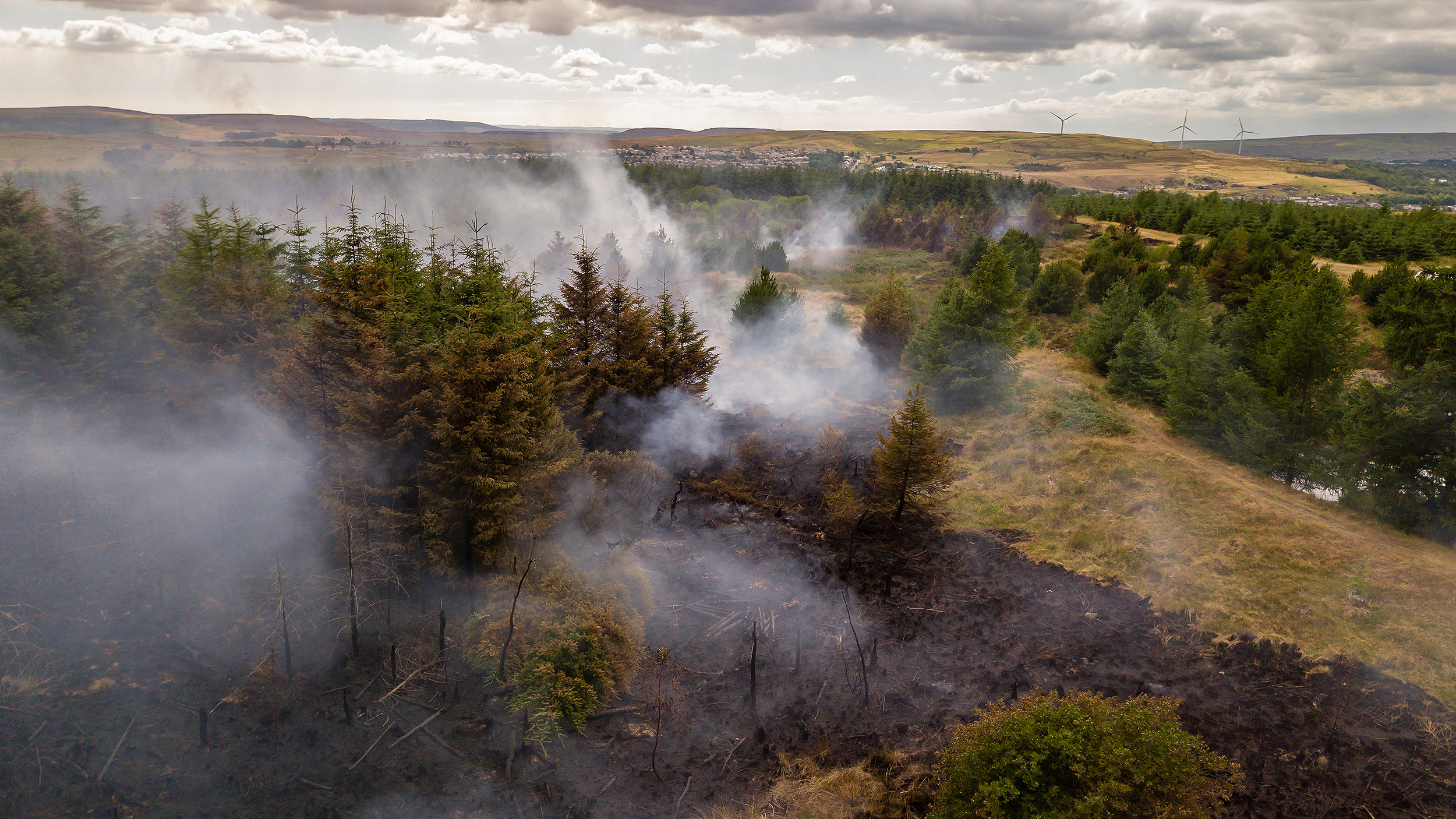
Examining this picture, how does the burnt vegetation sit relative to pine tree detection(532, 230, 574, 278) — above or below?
below

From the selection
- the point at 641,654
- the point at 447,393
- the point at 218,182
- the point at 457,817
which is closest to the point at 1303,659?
the point at 641,654

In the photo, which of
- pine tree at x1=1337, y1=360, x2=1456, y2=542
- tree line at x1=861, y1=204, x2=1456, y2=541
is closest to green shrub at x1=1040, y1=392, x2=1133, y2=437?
tree line at x1=861, y1=204, x2=1456, y2=541

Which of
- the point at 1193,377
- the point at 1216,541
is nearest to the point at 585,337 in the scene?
the point at 1216,541

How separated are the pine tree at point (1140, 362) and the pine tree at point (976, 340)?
5.06m

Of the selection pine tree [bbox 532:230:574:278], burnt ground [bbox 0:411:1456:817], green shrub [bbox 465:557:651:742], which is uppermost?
pine tree [bbox 532:230:574:278]

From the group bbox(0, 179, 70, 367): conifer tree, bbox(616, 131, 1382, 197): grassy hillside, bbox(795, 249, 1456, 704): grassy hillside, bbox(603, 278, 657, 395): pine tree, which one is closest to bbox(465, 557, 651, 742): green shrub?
bbox(603, 278, 657, 395): pine tree

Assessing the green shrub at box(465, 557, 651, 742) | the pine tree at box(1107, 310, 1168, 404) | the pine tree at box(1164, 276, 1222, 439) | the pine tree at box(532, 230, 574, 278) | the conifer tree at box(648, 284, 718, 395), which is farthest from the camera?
the pine tree at box(532, 230, 574, 278)

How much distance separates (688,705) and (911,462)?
11.4 metres

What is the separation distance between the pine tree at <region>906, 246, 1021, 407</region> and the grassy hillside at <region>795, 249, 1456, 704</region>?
59.4 inches

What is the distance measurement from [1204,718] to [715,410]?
23.0m

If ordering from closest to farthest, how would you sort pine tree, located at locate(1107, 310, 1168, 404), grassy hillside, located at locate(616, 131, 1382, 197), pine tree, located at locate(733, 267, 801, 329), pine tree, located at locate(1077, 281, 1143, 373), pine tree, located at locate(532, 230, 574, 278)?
1. pine tree, located at locate(1107, 310, 1168, 404)
2. pine tree, located at locate(1077, 281, 1143, 373)
3. pine tree, located at locate(733, 267, 801, 329)
4. pine tree, located at locate(532, 230, 574, 278)
5. grassy hillside, located at locate(616, 131, 1382, 197)

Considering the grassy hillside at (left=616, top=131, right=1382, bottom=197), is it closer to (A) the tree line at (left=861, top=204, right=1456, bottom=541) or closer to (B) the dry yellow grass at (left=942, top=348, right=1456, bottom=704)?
(A) the tree line at (left=861, top=204, right=1456, bottom=541)

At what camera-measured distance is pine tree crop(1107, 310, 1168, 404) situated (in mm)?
32500

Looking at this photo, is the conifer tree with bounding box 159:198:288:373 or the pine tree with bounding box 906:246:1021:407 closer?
the conifer tree with bounding box 159:198:288:373
